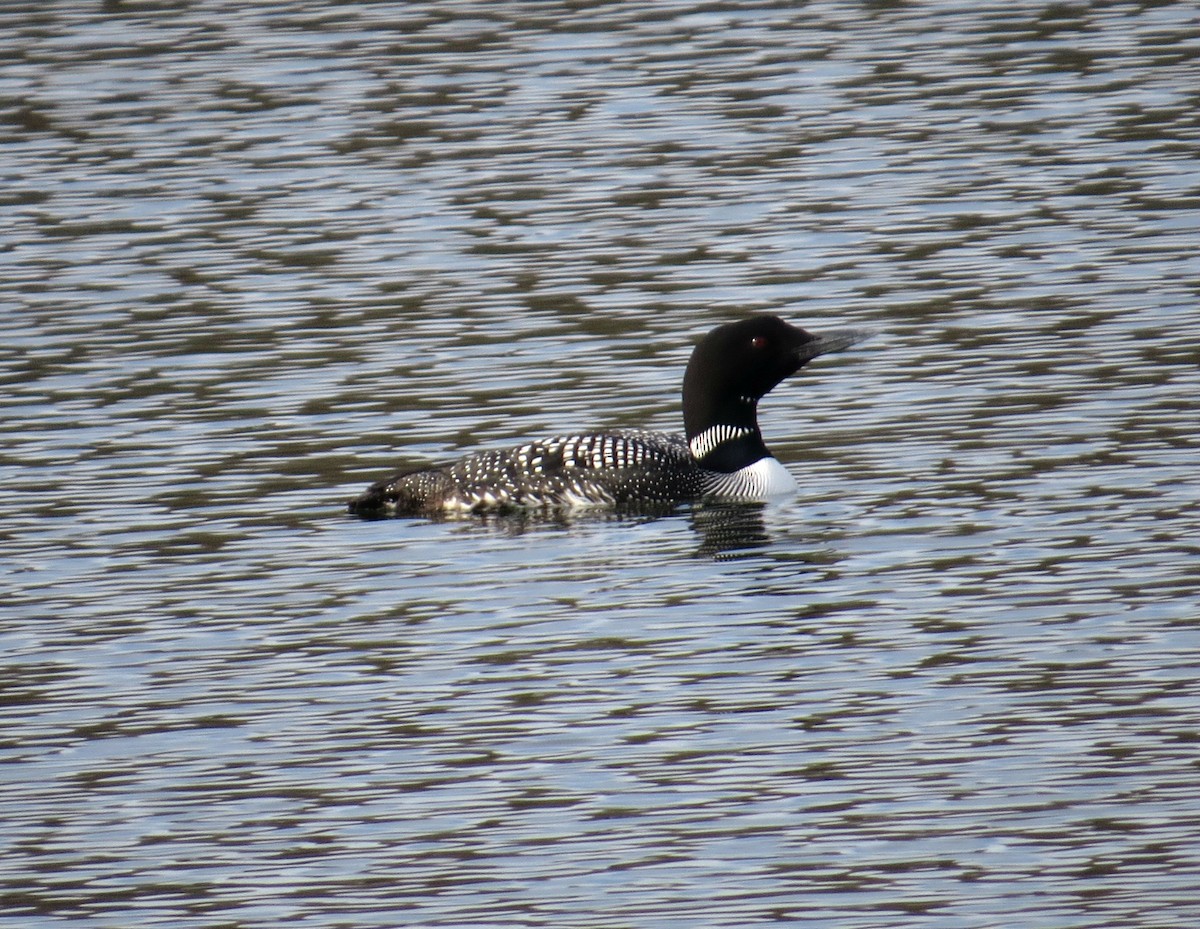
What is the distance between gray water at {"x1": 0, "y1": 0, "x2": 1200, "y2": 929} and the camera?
255 inches

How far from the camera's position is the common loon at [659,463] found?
10.5m

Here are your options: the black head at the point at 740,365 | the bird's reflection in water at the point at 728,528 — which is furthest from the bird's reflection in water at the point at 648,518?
the black head at the point at 740,365

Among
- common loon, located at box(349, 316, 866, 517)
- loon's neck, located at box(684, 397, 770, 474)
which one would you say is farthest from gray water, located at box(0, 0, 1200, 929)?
loon's neck, located at box(684, 397, 770, 474)

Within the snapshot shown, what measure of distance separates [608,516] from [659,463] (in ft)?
1.11

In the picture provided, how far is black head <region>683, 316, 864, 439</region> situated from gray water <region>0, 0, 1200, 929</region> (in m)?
0.42

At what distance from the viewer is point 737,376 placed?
11.0 meters

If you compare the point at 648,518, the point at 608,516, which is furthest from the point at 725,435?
the point at 608,516

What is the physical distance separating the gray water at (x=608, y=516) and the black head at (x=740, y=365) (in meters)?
0.42

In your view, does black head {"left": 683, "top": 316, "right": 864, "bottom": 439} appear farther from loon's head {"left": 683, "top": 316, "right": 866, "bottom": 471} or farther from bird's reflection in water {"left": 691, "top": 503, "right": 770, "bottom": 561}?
bird's reflection in water {"left": 691, "top": 503, "right": 770, "bottom": 561}

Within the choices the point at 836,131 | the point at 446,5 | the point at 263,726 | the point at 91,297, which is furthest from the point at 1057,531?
the point at 446,5

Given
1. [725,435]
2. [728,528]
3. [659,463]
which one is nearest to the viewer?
[728,528]

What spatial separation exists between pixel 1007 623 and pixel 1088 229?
23.4ft

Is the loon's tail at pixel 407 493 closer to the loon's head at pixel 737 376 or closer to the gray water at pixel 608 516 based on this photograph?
the gray water at pixel 608 516

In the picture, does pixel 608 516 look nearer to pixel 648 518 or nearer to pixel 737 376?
pixel 648 518
